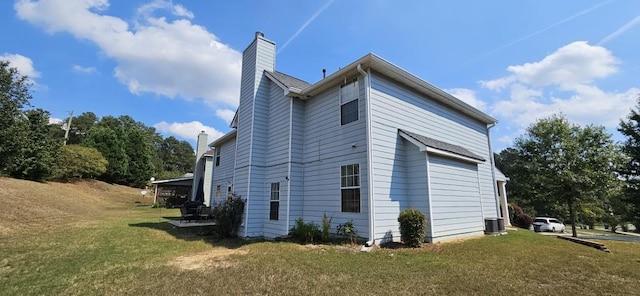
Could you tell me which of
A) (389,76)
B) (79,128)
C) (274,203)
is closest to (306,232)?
(274,203)

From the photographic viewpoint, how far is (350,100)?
9.26 metres

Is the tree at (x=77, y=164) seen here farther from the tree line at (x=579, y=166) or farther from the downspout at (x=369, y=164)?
the tree line at (x=579, y=166)

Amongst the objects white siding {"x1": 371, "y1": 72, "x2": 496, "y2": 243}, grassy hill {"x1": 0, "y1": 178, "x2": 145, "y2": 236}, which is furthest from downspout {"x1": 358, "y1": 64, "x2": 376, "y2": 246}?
grassy hill {"x1": 0, "y1": 178, "x2": 145, "y2": 236}

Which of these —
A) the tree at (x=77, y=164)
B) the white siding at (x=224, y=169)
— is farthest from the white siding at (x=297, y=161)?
the tree at (x=77, y=164)

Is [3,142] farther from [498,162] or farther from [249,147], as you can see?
[498,162]

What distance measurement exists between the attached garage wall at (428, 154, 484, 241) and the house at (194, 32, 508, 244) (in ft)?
0.11

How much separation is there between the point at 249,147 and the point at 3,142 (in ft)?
76.8

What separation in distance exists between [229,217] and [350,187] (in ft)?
15.9

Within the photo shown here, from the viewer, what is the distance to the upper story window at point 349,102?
906 centimetres

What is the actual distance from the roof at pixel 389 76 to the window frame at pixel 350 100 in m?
0.24

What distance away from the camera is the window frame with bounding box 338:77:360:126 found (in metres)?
8.98

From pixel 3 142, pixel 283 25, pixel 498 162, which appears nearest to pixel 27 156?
pixel 3 142

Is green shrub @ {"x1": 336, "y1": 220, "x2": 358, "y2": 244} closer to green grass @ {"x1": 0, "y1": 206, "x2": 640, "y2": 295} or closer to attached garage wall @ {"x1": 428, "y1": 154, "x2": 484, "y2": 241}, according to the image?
green grass @ {"x1": 0, "y1": 206, "x2": 640, "y2": 295}

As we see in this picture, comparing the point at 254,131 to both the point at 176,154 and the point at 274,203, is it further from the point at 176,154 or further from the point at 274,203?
the point at 176,154
